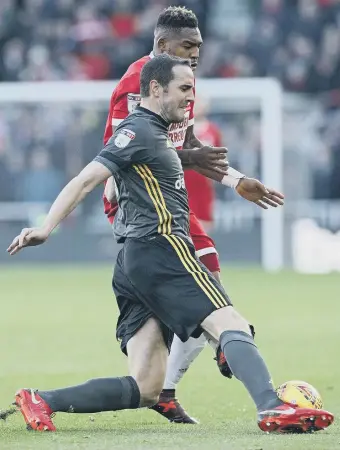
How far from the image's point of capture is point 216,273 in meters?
7.53

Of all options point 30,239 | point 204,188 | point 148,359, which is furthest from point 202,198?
point 30,239

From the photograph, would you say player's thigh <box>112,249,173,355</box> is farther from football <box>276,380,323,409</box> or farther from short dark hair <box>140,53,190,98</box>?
short dark hair <box>140,53,190,98</box>

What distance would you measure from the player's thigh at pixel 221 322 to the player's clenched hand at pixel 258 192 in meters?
0.96

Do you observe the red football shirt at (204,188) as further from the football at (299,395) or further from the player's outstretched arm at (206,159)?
the football at (299,395)

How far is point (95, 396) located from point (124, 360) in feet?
13.0

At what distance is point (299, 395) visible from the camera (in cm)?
616

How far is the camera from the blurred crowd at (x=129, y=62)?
860 inches

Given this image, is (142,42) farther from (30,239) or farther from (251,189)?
(30,239)

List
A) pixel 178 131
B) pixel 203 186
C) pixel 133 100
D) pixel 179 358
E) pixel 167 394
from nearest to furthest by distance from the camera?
pixel 133 100 < pixel 178 131 < pixel 167 394 < pixel 179 358 < pixel 203 186

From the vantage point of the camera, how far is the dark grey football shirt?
6.21 meters

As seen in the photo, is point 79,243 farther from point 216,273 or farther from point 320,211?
point 216,273

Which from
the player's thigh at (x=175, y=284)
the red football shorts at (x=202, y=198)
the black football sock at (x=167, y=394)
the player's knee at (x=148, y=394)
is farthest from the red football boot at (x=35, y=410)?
the red football shorts at (x=202, y=198)

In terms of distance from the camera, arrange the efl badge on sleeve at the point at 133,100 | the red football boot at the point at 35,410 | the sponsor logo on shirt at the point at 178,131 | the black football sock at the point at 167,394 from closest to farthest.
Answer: the red football boot at the point at 35,410, the efl badge on sleeve at the point at 133,100, the sponsor logo on shirt at the point at 178,131, the black football sock at the point at 167,394

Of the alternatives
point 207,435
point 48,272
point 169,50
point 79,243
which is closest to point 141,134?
point 169,50
